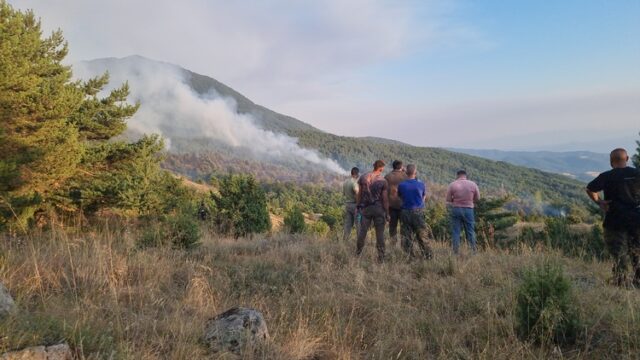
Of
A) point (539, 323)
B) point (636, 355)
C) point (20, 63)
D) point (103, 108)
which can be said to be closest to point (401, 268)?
point (539, 323)

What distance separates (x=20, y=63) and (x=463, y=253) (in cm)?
1395

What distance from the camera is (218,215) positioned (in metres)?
17.7

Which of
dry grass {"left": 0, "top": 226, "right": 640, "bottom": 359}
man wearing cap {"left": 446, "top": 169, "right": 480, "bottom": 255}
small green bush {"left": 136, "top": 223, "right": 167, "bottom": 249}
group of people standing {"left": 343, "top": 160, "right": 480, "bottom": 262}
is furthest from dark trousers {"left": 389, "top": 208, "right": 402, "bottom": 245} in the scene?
small green bush {"left": 136, "top": 223, "right": 167, "bottom": 249}

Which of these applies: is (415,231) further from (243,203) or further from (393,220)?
(243,203)

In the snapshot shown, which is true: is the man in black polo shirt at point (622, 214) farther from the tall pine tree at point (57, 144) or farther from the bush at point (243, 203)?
the bush at point (243, 203)

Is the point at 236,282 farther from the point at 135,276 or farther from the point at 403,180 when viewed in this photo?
the point at 403,180

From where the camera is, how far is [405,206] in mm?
5898

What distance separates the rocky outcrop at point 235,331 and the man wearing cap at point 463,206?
4.68 metres

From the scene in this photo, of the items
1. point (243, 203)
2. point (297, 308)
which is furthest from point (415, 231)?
point (243, 203)

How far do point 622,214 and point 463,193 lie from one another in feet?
7.78

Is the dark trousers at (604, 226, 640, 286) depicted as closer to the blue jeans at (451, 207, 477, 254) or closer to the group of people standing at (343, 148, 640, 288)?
the group of people standing at (343, 148, 640, 288)

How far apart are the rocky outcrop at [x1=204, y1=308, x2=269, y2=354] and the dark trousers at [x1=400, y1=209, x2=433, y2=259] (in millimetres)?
3637

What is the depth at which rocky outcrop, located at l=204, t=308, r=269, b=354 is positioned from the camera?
240 cm

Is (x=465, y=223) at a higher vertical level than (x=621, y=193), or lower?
lower
